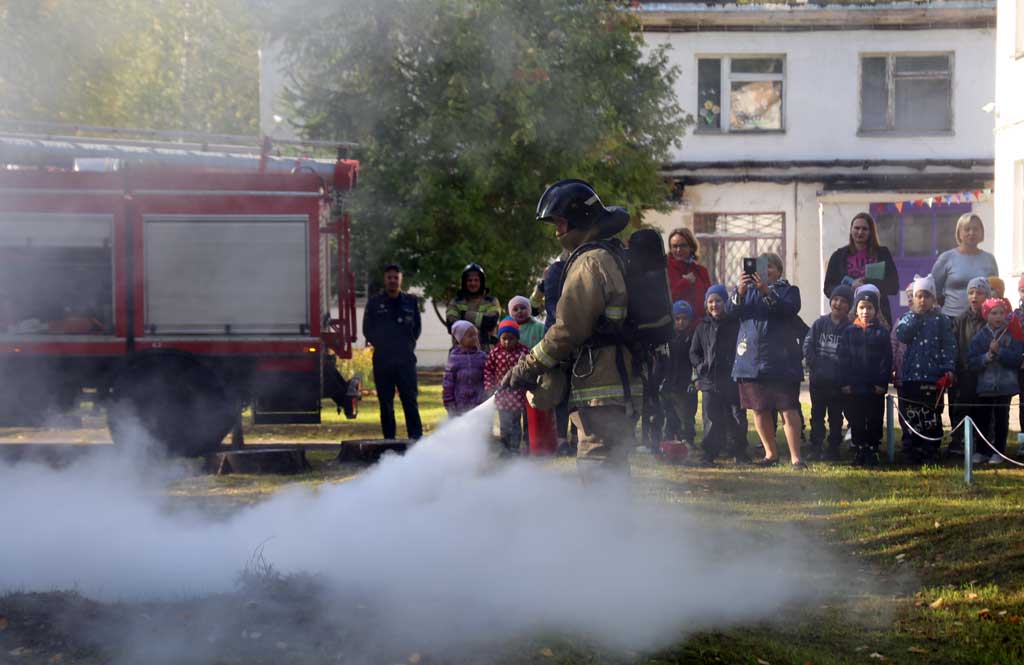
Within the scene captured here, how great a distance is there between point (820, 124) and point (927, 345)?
57.4 ft

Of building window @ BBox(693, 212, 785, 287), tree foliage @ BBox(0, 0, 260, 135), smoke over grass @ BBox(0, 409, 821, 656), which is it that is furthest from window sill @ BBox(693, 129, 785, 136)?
smoke over grass @ BBox(0, 409, 821, 656)

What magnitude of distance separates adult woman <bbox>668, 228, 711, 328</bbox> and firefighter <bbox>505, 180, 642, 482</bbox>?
506cm

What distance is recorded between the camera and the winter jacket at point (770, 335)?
35.9ft

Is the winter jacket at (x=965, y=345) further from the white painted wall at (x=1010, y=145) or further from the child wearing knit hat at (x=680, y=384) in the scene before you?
the white painted wall at (x=1010, y=145)

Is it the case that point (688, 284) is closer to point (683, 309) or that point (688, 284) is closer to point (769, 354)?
point (683, 309)

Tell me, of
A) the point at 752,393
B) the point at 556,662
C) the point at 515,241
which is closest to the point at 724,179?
the point at 515,241

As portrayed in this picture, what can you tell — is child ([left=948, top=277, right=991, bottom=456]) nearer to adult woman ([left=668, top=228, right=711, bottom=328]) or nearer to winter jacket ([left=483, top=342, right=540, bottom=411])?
adult woman ([left=668, top=228, right=711, bottom=328])

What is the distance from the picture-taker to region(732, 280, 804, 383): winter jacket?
10.9 m

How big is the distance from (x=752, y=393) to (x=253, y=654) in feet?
21.8

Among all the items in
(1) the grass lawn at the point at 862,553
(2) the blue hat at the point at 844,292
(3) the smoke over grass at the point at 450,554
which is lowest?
(1) the grass lawn at the point at 862,553

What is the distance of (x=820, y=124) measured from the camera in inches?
1095

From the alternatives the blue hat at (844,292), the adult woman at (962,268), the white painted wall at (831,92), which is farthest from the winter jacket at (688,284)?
the white painted wall at (831,92)

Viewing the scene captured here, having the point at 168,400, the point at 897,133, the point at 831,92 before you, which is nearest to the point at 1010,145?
the point at 897,133

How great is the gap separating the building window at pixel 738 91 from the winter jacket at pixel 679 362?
→ 1653 cm
